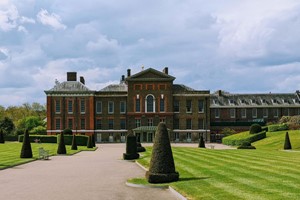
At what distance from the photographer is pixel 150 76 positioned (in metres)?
81.3

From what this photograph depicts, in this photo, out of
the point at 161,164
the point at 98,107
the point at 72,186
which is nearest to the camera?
the point at 161,164

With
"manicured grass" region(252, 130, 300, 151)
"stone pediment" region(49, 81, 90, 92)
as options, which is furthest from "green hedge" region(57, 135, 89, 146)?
"manicured grass" region(252, 130, 300, 151)

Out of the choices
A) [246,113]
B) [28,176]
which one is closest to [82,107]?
[246,113]

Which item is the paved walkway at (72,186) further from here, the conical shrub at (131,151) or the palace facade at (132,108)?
the palace facade at (132,108)

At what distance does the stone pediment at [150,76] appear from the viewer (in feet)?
265

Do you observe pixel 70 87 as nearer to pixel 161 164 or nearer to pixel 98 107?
pixel 98 107

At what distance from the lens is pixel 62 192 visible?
16469 mm

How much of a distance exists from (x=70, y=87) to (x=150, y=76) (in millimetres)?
15181

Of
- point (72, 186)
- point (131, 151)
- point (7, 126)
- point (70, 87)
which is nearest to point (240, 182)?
point (72, 186)

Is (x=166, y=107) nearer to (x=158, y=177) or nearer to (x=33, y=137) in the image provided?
(x=33, y=137)

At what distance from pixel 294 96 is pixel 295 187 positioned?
80.4m

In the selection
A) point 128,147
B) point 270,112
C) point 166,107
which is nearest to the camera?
point 128,147

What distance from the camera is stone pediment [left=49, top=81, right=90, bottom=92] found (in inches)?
3264

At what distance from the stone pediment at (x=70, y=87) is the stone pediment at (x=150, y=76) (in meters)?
9.23
